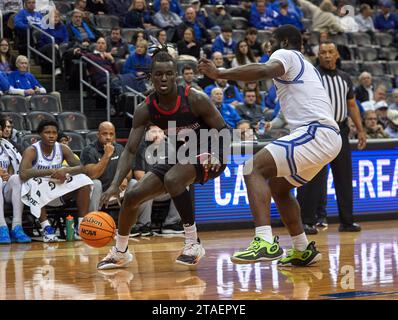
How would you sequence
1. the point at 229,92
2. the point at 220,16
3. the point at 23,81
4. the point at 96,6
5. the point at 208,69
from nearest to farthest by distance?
1. the point at 208,69
2. the point at 23,81
3. the point at 229,92
4. the point at 96,6
5. the point at 220,16

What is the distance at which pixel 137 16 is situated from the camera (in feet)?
59.4

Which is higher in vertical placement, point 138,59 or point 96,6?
point 96,6

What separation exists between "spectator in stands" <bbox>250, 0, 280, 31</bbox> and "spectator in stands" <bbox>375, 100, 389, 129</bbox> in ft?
13.1

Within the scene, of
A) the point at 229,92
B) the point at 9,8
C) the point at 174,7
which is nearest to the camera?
the point at 9,8

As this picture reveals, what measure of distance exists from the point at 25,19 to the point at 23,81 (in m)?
1.58

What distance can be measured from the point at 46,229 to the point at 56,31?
540cm

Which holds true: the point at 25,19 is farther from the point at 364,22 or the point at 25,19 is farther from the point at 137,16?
the point at 364,22

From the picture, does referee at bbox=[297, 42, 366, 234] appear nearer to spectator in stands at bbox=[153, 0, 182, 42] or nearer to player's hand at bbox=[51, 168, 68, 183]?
player's hand at bbox=[51, 168, 68, 183]

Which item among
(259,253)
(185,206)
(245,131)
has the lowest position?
(259,253)

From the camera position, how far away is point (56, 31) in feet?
53.7

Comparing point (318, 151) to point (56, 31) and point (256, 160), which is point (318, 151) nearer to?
point (256, 160)

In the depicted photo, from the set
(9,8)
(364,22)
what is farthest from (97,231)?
(364,22)
